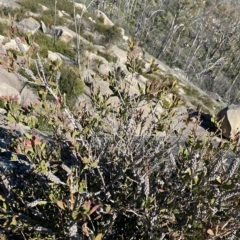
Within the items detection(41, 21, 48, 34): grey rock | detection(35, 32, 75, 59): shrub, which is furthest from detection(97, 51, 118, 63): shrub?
detection(41, 21, 48, 34): grey rock

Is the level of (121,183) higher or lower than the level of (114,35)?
higher

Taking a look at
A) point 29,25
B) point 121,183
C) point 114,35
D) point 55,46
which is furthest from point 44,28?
point 121,183

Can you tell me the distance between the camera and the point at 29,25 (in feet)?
43.5

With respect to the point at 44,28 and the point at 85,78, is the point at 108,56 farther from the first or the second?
the point at 85,78

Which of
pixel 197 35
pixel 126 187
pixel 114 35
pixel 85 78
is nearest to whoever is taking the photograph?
pixel 126 187

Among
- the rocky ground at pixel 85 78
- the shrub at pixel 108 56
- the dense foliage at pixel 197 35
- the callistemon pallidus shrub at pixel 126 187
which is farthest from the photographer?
the dense foliage at pixel 197 35

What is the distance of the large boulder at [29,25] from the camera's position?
12.7 meters

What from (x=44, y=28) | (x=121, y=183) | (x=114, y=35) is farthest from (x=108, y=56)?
(x=121, y=183)

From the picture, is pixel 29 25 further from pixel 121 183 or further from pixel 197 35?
pixel 197 35

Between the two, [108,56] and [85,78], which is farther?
[108,56]

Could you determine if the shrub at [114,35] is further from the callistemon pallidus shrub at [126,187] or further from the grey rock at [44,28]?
the callistemon pallidus shrub at [126,187]

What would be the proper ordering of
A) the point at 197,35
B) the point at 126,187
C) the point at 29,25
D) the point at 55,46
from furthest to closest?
the point at 197,35 < the point at 29,25 < the point at 55,46 < the point at 126,187

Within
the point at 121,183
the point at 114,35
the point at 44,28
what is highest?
the point at 121,183

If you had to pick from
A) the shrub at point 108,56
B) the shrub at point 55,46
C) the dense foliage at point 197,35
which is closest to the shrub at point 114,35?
the shrub at point 108,56
